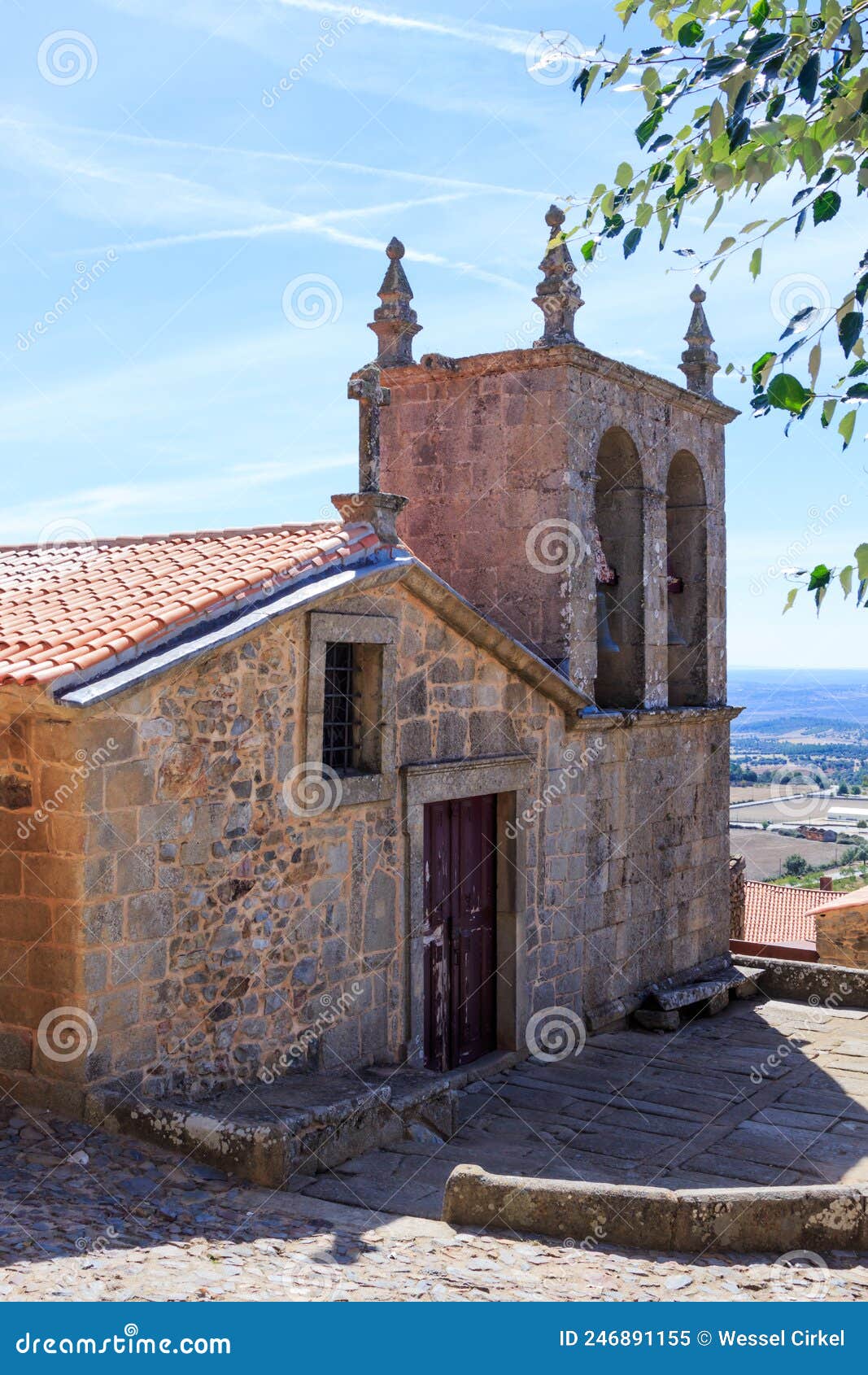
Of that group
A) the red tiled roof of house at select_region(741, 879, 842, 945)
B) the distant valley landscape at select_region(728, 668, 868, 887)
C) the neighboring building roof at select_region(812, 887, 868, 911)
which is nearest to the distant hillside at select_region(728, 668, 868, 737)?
the distant valley landscape at select_region(728, 668, 868, 887)

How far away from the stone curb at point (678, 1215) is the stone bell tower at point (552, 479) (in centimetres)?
583

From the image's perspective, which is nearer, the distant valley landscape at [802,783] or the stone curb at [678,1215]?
the stone curb at [678,1215]

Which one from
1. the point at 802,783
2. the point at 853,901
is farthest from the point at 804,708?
the point at 853,901

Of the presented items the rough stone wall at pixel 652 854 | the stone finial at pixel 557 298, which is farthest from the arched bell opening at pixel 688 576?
the stone finial at pixel 557 298

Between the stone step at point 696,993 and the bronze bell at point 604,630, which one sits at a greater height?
the bronze bell at point 604,630

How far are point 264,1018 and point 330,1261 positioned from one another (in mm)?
2571

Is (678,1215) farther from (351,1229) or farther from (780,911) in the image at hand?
(780,911)

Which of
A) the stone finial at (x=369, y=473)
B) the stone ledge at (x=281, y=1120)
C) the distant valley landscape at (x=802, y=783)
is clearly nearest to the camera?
the stone ledge at (x=281, y=1120)

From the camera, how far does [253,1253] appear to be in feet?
17.5

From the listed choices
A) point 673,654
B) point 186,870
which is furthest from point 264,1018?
point 673,654

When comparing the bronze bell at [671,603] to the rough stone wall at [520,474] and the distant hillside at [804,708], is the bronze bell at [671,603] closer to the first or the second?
the rough stone wall at [520,474]

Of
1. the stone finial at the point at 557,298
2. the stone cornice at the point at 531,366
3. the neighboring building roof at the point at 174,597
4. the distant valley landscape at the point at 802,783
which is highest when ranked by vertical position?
the stone finial at the point at 557,298

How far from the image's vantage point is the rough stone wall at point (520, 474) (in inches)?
440

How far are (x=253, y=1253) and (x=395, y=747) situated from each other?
4.16 m
